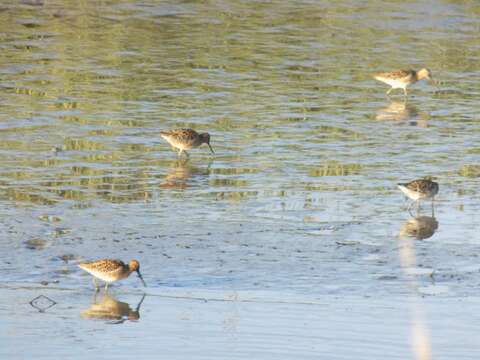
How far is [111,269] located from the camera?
14.4m

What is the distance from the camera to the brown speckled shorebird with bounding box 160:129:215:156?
21.3 meters

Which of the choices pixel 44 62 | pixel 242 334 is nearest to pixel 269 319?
pixel 242 334

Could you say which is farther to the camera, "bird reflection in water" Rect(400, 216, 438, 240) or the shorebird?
the shorebird

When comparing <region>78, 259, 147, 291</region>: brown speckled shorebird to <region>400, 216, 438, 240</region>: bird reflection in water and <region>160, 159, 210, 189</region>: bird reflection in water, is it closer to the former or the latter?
<region>400, 216, 438, 240</region>: bird reflection in water

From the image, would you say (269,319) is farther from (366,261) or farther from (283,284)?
(366,261)

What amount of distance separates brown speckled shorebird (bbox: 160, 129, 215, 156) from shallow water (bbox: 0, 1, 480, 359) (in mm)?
315

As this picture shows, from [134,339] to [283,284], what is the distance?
7.96ft

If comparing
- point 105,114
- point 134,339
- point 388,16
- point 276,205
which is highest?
point 388,16

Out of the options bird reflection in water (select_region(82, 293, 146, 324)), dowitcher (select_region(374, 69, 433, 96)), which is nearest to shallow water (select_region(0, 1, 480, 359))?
bird reflection in water (select_region(82, 293, 146, 324))

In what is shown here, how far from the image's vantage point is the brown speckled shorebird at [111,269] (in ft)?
47.1

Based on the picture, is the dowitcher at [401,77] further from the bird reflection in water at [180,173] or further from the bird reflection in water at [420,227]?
the bird reflection in water at [420,227]

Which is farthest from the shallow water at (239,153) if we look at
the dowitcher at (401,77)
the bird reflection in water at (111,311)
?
the dowitcher at (401,77)

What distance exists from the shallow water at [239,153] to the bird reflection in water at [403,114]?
54 mm

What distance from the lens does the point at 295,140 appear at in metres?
22.9
